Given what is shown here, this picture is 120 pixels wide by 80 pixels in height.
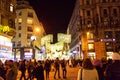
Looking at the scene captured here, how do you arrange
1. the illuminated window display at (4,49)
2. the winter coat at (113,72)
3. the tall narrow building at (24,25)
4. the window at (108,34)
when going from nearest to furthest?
the winter coat at (113,72) < the illuminated window display at (4,49) < the window at (108,34) < the tall narrow building at (24,25)

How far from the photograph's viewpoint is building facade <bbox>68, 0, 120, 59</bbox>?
69.2 meters

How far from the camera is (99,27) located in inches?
2808

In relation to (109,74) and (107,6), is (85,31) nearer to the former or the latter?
(107,6)

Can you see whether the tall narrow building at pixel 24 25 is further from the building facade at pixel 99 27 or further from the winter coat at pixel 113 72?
the winter coat at pixel 113 72

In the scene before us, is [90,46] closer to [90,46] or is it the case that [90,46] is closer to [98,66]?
[90,46]

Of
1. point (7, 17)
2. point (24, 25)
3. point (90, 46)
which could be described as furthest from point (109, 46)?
point (7, 17)

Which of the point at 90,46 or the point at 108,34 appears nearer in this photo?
the point at 108,34

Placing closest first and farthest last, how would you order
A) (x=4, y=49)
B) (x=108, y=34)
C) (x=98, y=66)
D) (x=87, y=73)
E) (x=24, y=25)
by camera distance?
(x=87, y=73), (x=98, y=66), (x=4, y=49), (x=108, y=34), (x=24, y=25)

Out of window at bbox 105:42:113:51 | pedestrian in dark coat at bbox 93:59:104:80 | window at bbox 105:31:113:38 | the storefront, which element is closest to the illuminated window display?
the storefront

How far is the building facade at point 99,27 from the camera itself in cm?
6925

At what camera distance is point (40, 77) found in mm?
13828

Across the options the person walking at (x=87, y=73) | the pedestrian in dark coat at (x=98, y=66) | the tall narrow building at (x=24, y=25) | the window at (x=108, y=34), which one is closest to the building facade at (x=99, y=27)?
the window at (x=108, y=34)

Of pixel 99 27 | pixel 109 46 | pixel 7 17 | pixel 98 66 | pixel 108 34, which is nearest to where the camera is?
pixel 98 66

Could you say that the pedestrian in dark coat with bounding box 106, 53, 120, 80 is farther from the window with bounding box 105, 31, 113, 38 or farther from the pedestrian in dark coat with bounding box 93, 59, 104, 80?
the window with bounding box 105, 31, 113, 38
